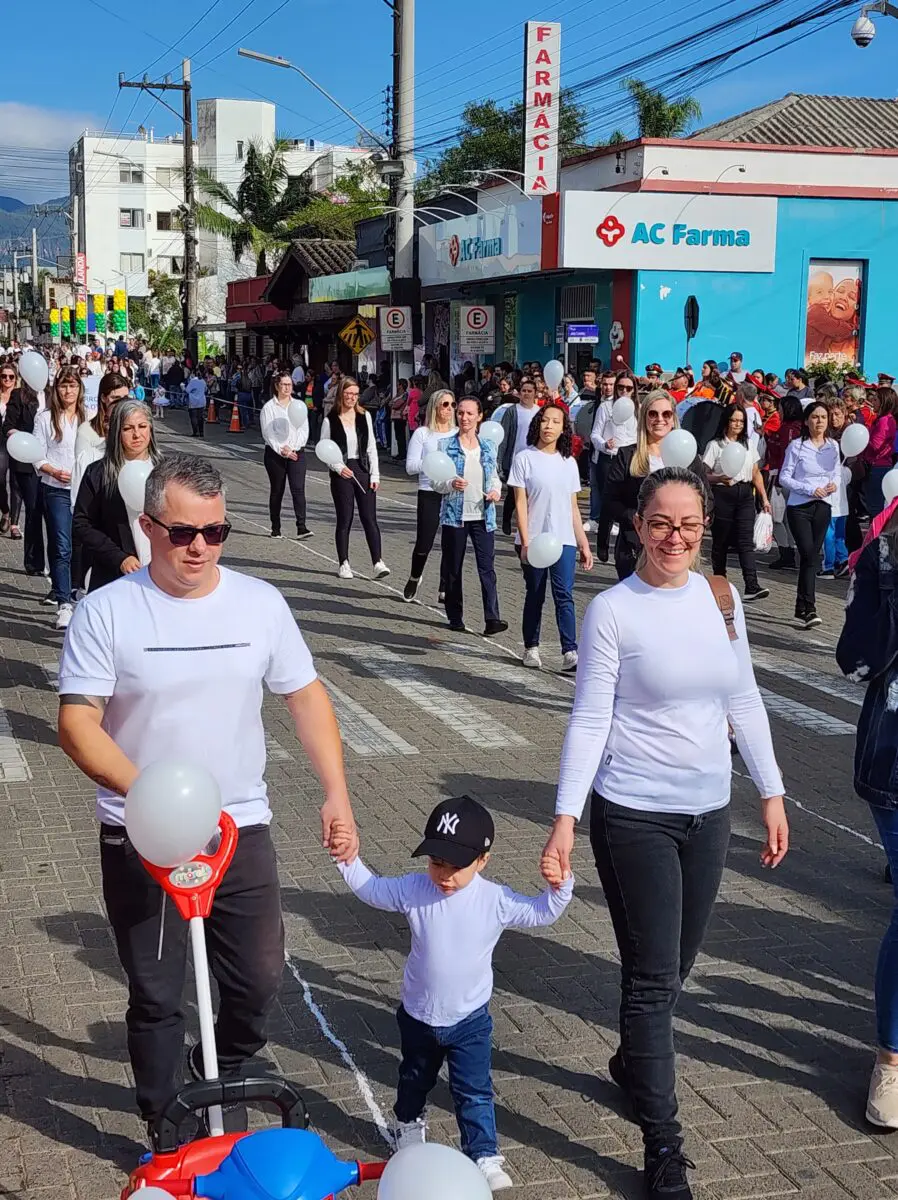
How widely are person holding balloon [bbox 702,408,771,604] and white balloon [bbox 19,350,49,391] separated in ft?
21.1

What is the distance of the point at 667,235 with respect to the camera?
24.6 metres

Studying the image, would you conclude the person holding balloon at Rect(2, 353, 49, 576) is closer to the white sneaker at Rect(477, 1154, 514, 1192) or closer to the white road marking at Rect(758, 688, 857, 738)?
the white road marking at Rect(758, 688, 857, 738)

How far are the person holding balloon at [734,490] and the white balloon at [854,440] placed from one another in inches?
37.7

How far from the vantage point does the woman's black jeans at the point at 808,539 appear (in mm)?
12273

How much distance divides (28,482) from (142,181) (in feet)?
361

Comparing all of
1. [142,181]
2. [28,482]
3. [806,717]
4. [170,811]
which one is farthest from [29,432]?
[142,181]

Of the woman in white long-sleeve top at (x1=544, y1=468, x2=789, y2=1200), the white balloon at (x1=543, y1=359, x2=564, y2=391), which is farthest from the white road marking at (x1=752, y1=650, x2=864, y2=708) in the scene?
the white balloon at (x1=543, y1=359, x2=564, y2=391)

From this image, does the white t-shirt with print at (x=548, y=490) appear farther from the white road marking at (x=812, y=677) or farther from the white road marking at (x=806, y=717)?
the white road marking at (x=812, y=677)

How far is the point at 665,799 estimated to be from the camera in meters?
3.85

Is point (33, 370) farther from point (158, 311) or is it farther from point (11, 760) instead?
point (158, 311)

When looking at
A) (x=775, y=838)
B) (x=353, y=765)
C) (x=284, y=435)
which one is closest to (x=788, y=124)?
(x=284, y=435)

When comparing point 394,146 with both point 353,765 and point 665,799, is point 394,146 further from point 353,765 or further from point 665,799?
point 665,799

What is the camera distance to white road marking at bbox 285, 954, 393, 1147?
416cm

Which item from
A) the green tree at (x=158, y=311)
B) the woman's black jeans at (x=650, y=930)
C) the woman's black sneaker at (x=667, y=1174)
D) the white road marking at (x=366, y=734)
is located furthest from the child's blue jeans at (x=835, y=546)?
the green tree at (x=158, y=311)
